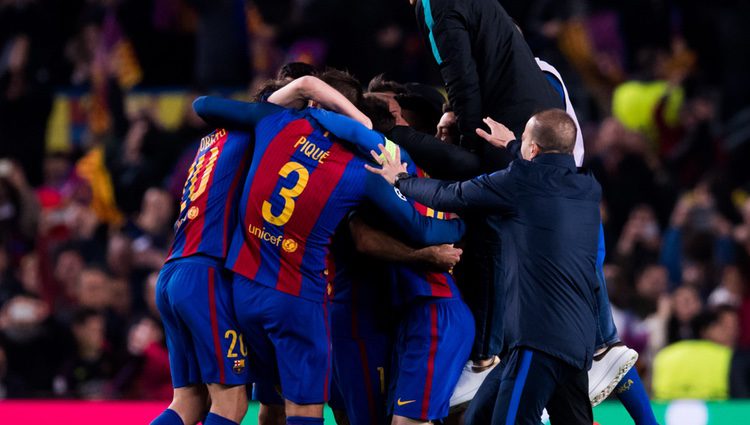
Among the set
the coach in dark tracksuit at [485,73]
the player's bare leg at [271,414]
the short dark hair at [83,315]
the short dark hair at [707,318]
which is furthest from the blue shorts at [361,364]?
the short dark hair at [83,315]

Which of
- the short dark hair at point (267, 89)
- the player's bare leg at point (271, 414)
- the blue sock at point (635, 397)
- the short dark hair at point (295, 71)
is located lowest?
the player's bare leg at point (271, 414)

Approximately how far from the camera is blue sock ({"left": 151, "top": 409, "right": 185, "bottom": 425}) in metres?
5.66

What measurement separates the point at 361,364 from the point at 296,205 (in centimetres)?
78

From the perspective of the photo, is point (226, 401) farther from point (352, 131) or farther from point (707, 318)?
point (707, 318)

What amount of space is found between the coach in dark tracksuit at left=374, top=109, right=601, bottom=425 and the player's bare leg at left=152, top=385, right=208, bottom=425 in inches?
48.9

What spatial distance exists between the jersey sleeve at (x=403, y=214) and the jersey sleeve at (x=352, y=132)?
0.12 metres

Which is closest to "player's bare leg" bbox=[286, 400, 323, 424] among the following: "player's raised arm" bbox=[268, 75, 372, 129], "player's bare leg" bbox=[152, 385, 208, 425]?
"player's bare leg" bbox=[152, 385, 208, 425]

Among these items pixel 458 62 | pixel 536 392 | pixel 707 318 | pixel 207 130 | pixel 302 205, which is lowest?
pixel 707 318

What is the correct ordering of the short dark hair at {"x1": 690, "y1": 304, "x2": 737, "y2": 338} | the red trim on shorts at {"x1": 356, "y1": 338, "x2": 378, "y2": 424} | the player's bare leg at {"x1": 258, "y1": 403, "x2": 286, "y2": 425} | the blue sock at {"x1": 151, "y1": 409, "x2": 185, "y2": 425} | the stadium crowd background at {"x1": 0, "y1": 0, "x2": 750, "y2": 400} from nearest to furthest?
the blue sock at {"x1": 151, "y1": 409, "x2": 185, "y2": 425} < the red trim on shorts at {"x1": 356, "y1": 338, "x2": 378, "y2": 424} < the player's bare leg at {"x1": 258, "y1": 403, "x2": 286, "y2": 425} < the short dark hair at {"x1": 690, "y1": 304, "x2": 737, "y2": 338} < the stadium crowd background at {"x1": 0, "y1": 0, "x2": 750, "y2": 400}

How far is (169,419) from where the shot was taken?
568cm

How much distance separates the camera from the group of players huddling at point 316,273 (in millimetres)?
5492

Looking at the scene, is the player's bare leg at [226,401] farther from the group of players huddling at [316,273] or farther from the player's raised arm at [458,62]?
the player's raised arm at [458,62]

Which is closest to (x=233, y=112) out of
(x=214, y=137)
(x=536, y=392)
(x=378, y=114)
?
(x=214, y=137)

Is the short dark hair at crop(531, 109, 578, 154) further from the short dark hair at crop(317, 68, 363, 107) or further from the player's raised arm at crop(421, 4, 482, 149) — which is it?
the short dark hair at crop(317, 68, 363, 107)
